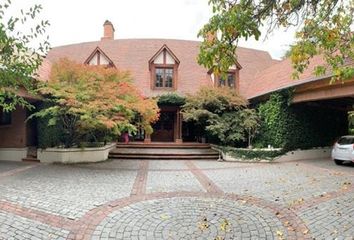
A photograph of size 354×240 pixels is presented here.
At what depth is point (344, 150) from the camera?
13492 millimetres

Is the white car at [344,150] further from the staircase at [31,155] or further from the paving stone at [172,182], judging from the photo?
the staircase at [31,155]

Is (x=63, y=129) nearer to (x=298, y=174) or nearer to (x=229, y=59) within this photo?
(x=298, y=174)

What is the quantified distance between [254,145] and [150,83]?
9037mm

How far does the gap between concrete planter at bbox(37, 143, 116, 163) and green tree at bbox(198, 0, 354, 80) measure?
11.0 m

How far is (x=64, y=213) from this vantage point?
6.46 metres

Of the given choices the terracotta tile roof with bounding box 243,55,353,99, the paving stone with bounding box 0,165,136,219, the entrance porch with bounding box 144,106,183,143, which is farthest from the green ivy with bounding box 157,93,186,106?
the paving stone with bounding box 0,165,136,219

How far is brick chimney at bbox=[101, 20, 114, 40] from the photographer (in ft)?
93.0

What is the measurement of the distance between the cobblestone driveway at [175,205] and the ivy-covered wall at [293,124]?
4.72 m

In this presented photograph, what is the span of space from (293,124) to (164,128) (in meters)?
9.69

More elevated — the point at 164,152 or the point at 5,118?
the point at 5,118

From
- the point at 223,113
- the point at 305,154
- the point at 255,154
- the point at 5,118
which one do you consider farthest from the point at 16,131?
the point at 305,154

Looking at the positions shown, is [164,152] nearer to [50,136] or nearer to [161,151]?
[161,151]

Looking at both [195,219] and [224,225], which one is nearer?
[224,225]

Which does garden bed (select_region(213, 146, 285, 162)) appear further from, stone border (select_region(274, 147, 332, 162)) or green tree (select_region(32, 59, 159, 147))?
green tree (select_region(32, 59, 159, 147))
